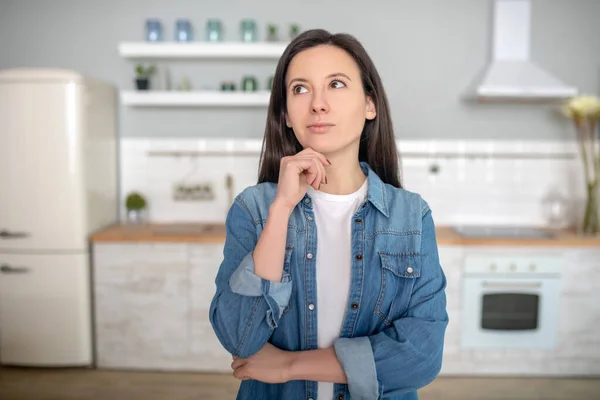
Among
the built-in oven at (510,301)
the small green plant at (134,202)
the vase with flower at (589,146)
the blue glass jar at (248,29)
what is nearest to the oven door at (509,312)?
the built-in oven at (510,301)

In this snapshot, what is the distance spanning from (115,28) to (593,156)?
131 inches

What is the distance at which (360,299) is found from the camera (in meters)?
1.03

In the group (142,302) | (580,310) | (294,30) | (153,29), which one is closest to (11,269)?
(142,302)

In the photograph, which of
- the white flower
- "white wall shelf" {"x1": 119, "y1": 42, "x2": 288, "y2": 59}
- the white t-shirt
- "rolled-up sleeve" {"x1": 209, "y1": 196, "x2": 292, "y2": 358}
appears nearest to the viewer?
"rolled-up sleeve" {"x1": 209, "y1": 196, "x2": 292, "y2": 358}

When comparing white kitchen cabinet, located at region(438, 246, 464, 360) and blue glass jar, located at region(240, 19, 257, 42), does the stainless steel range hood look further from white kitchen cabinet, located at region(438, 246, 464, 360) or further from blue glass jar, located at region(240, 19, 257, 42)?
blue glass jar, located at region(240, 19, 257, 42)

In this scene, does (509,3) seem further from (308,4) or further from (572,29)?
(308,4)

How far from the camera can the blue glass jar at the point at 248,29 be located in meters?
3.49

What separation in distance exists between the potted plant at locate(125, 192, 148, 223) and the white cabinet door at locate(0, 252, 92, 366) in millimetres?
547

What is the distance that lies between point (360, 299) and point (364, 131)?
38 centimetres

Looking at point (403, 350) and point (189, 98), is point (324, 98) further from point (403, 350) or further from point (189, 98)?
point (189, 98)

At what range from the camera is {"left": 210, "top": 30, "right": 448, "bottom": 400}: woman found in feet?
3.18

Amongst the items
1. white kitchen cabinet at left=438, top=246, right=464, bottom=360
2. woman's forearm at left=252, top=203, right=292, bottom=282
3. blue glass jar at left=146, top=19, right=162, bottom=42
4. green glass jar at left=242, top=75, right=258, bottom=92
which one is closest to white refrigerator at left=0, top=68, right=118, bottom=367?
blue glass jar at left=146, top=19, right=162, bottom=42

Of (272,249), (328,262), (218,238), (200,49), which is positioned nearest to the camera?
(272,249)

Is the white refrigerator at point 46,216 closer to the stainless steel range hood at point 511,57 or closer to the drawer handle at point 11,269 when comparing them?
the drawer handle at point 11,269
